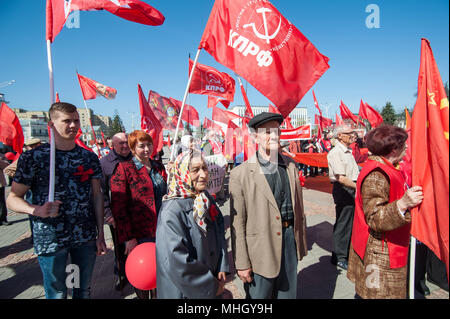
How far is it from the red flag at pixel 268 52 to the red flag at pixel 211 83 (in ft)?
11.6

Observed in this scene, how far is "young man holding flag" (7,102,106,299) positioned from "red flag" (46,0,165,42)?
0.77 meters

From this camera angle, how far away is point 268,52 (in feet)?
7.97

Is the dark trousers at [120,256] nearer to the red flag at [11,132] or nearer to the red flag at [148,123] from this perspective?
the red flag at [148,123]

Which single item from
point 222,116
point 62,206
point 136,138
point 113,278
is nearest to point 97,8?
point 136,138

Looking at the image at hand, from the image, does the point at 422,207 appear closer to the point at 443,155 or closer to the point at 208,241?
the point at 443,155

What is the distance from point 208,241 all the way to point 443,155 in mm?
1667

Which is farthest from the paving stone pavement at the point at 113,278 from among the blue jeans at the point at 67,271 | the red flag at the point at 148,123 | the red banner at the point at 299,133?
the red banner at the point at 299,133

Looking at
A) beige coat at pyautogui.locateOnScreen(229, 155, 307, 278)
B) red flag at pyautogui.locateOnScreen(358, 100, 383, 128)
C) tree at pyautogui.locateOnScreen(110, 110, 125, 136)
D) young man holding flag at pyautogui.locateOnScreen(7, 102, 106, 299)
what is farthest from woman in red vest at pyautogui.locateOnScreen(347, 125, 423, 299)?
tree at pyautogui.locateOnScreen(110, 110, 125, 136)

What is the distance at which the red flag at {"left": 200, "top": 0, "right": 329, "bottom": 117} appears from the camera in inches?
95.8

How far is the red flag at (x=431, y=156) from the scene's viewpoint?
1437mm

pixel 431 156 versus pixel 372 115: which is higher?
pixel 372 115

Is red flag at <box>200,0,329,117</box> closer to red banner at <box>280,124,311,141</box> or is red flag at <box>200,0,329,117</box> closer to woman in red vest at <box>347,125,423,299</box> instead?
woman in red vest at <box>347,125,423,299</box>

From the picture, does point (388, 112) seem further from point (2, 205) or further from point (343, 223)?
point (2, 205)

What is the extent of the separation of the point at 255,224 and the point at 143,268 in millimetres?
1028
